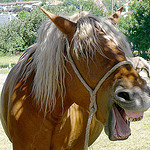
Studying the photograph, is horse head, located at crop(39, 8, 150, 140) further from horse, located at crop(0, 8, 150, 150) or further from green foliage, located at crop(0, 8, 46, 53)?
green foliage, located at crop(0, 8, 46, 53)

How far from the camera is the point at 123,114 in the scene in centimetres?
180

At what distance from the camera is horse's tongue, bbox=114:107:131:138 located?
1739 mm

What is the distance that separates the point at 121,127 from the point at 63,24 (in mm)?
893

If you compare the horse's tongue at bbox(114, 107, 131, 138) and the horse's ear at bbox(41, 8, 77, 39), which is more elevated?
the horse's ear at bbox(41, 8, 77, 39)

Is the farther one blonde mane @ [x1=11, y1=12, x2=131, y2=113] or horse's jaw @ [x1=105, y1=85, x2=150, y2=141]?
blonde mane @ [x1=11, y1=12, x2=131, y2=113]

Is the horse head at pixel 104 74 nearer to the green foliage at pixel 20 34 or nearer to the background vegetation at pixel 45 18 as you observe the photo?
the background vegetation at pixel 45 18

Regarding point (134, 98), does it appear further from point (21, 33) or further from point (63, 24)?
point (21, 33)

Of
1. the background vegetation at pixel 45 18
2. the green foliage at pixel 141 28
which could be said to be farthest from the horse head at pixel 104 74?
the green foliage at pixel 141 28

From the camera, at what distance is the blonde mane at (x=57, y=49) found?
192 centimetres

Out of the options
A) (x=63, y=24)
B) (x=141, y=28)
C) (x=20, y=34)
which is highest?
(x=63, y=24)

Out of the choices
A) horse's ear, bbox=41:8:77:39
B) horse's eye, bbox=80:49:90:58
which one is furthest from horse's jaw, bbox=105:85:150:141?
Result: horse's ear, bbox=41:8:77:39

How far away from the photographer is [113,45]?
1.83 m

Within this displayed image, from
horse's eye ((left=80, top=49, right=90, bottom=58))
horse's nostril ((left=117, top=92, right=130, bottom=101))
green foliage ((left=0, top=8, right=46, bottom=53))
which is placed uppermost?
horse's eye ((left=80, top=49, right=90, bottom=58))

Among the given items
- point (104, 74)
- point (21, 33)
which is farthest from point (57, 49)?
point (21, 33)
